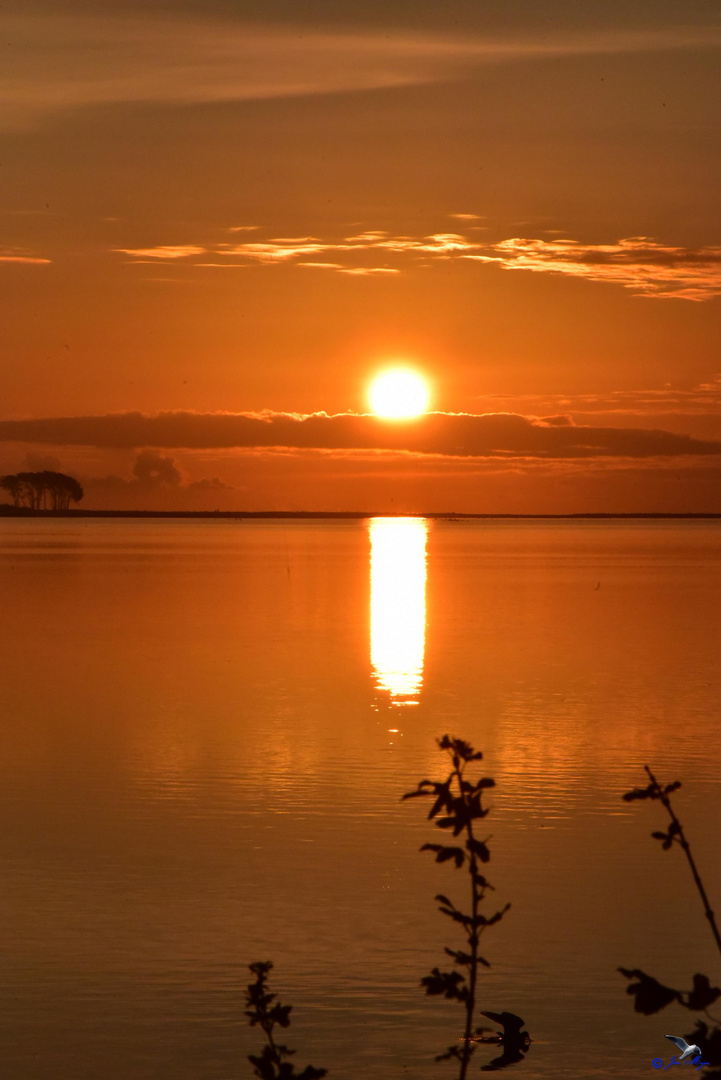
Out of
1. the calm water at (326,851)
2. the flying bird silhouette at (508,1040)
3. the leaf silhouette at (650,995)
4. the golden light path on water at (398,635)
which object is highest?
the golden light path on water at (398,635)

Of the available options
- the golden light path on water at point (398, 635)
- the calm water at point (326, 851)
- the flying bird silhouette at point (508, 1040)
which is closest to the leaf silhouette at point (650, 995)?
the calm water at point (326, 851)

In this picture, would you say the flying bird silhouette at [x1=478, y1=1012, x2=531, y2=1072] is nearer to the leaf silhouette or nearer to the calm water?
the calm water

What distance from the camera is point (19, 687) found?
24.1 metres

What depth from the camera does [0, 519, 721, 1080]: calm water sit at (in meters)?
8.62

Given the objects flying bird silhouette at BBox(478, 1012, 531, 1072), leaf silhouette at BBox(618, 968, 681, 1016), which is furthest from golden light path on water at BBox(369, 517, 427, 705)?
leaf silhouette at BBox(618, 968, 681, 1016)

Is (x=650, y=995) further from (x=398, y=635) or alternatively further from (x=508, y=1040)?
(x=398, y=635)

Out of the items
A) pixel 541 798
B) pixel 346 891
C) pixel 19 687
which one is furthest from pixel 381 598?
pixel 346 891

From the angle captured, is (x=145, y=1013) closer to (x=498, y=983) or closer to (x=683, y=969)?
(x=498, y=983)

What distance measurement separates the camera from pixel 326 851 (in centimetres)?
1255

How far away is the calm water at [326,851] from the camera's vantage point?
8.62 meters

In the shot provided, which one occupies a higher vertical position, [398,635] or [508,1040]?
[398,635]

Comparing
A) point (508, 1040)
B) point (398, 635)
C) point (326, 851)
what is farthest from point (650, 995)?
point (398, 635)

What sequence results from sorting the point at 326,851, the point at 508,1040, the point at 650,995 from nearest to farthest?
the point at 650,995 < the point at 508,1040 < the point at 326,851

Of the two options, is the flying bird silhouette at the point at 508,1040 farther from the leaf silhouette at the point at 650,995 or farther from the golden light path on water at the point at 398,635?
the golden light path on water at the point at 398,635
